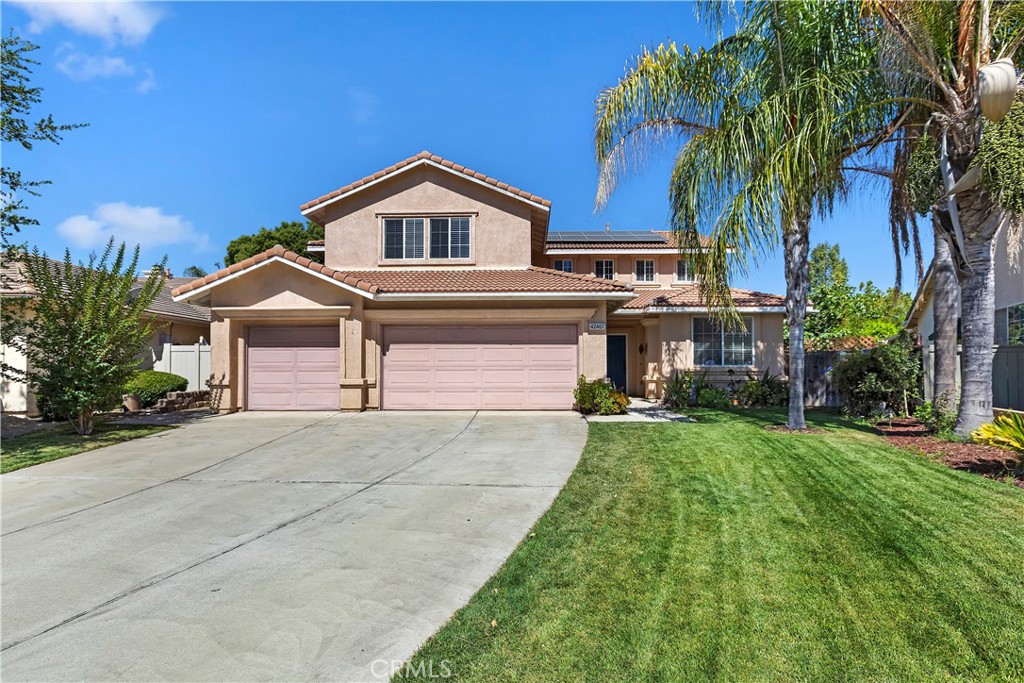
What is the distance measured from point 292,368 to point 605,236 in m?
16.6

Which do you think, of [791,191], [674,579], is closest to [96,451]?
[674,579]

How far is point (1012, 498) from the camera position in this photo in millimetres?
5652

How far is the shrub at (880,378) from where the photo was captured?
37.9 ft

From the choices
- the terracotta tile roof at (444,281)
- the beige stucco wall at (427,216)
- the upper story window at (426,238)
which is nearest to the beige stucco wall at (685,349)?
the terracotta tile roof at (444,281)

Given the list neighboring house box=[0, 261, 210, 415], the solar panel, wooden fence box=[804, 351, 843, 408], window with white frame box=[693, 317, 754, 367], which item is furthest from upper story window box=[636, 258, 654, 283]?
neighboring house box=[0, 261, 210, 415]

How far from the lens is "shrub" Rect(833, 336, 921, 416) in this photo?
11562mm

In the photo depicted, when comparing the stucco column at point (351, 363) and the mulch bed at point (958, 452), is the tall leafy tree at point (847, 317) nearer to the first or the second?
the mulch bed at point (958, 452)

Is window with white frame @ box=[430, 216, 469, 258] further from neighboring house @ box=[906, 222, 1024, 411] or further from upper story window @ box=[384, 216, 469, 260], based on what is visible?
neighboring house @ box=[906, 222, 1024, 411]

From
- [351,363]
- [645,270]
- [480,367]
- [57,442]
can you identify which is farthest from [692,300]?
[57,442]

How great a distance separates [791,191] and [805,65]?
10.2 ft

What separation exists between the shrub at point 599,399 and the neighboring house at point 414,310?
26.5 inches

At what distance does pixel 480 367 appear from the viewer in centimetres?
1402

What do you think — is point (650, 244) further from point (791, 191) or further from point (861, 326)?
point (861, 326)

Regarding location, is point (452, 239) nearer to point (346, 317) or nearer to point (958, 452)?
point (346, 317)
